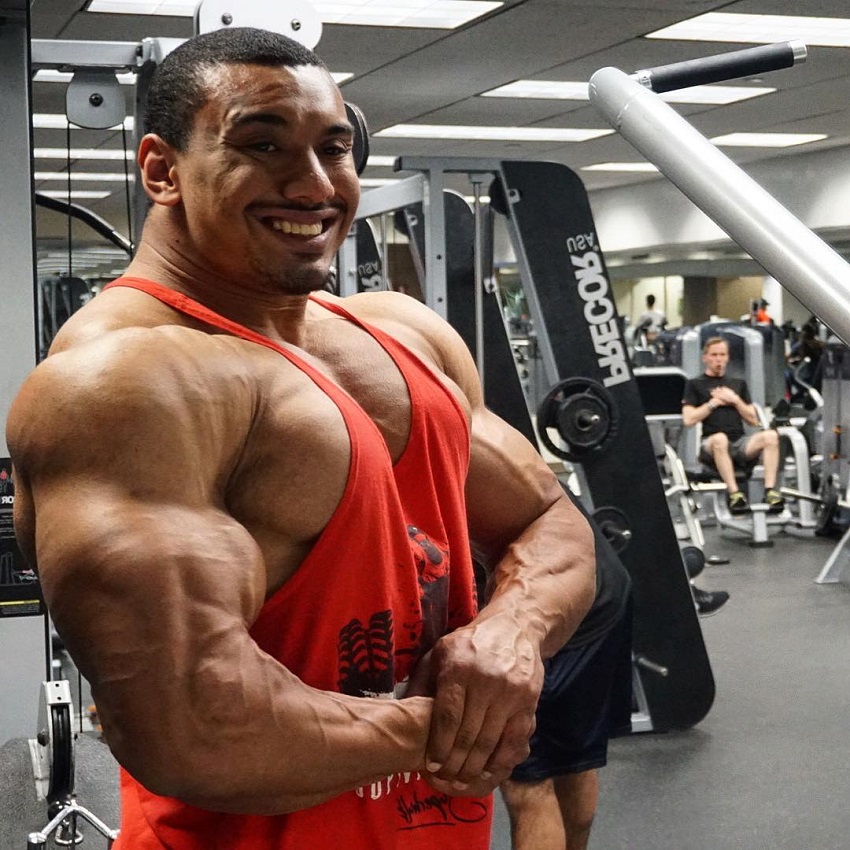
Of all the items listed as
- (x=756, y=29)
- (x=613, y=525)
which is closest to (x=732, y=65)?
(x=613, y=525)

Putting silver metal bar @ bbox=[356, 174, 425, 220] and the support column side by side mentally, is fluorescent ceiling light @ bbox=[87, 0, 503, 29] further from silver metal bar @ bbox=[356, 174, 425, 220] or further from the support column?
the support column

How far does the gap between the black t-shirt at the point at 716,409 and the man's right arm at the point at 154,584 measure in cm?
671

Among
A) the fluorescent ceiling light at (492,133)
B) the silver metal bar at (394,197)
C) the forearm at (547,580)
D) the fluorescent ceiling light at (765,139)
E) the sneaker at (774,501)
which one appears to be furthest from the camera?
the fluorescent ceiling light at (765,139)

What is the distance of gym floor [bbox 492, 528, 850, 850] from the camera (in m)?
3.03

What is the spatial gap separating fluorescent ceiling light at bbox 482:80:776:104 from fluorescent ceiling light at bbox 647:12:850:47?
1069 millimetres

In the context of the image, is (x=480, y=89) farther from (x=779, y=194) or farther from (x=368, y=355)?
(x=368, y=355)

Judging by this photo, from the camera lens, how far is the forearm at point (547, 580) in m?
1.07

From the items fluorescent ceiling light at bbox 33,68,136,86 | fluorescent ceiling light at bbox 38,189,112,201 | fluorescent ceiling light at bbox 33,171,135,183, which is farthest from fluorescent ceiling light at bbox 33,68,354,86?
fluorescent ceiling light at bbox 38,189,112,201

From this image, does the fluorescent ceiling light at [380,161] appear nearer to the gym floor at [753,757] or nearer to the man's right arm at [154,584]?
the gym floor at [753,757]

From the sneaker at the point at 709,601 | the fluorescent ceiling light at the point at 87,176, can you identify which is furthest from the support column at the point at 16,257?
the fluorescent ceiling light at the point at 87,176

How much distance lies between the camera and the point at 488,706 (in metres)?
0.95

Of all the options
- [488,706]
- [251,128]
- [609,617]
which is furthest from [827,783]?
[251,128]

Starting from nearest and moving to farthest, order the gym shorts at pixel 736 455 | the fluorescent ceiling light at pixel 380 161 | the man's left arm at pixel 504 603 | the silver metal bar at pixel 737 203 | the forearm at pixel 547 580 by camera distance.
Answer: the silver metal bar at pixel 737 203 < the man's left arm at pixel 504 603 < the forearm at pixel 547 580 < the gym shorts at pixel 736 455 < the fluorescent ceiling light at pixel 380 161

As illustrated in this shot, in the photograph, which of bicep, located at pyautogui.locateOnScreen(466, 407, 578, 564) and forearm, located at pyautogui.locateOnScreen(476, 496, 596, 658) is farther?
bicep, located at pyautogui.locateOnScreen(466, 407, 578, 564)
